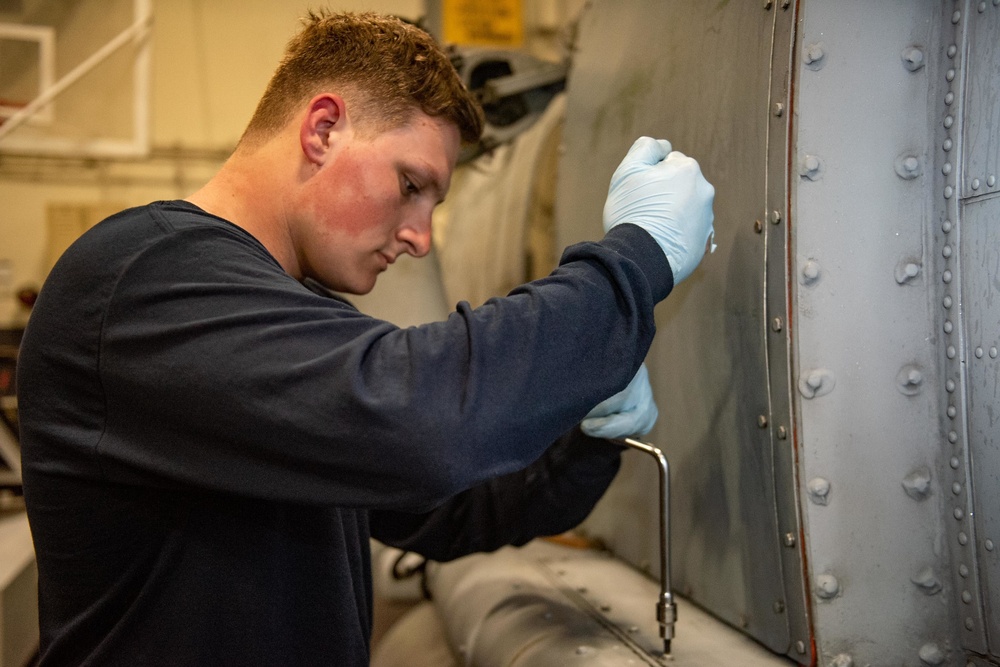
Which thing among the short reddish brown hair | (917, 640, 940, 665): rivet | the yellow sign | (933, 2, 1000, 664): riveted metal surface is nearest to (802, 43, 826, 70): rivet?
(933, 2, 1000, 664): riveted metal surface

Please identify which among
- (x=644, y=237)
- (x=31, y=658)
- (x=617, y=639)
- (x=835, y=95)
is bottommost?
(x=31, y=658)

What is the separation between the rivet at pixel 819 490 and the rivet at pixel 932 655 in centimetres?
21

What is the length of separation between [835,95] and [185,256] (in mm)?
748

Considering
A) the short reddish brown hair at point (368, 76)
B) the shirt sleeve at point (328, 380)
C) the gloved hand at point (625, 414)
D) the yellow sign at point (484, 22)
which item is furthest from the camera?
the yellow sign at point (484, 22)

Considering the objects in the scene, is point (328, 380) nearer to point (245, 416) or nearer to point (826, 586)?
point (245, 416)

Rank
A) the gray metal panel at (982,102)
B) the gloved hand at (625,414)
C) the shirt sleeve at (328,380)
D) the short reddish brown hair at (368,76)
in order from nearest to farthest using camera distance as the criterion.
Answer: the shirt sleeve at (328,380)
the gray metal panel at (982,102)
the short reddish brown hair at (368,76)
the gloved hand at (625,414)

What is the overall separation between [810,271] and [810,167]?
0.12 meters

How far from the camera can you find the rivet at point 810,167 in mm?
920

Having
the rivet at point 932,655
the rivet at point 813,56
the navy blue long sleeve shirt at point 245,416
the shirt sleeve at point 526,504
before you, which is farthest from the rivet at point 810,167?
the rivet at point 932,655

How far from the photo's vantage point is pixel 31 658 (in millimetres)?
2557

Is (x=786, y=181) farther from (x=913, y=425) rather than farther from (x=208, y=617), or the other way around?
(x=208, y=617)

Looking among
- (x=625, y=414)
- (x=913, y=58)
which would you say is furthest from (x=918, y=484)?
(x=913, y=58)

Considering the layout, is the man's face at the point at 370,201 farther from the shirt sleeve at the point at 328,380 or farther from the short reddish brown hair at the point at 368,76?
the shirt sleeve at the point at 328,380

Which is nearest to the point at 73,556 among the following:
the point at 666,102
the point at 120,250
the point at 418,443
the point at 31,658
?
the point at 120,250
